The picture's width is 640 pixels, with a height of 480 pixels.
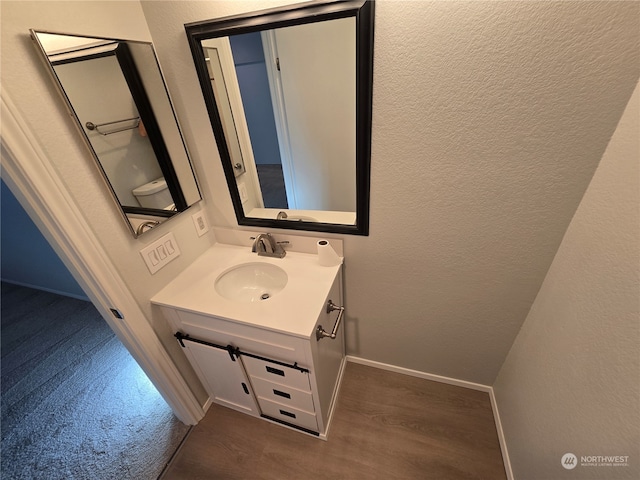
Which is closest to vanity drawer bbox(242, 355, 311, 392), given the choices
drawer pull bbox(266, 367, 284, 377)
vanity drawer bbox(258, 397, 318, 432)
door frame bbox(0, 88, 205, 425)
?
drawer pull bbox(266, 367, 284, 377)

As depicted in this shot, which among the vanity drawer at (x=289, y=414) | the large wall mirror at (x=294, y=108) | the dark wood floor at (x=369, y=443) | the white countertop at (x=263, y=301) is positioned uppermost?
the large wall mirror at (x=294, y=108)

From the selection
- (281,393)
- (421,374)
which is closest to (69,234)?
(281,393)

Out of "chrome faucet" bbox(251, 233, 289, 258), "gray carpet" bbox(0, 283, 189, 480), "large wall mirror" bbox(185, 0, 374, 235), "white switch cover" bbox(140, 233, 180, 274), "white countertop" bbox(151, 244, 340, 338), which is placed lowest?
"gray carpet" bbox(0, 283, 189, 480)

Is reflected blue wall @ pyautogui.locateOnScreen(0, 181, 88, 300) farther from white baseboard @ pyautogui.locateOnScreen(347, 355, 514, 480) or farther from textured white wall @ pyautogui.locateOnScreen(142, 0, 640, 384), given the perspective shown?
white baseboard @ pyautogui.locateOnScreen(347, 355, 514, 480)

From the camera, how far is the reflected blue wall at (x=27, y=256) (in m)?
2.38

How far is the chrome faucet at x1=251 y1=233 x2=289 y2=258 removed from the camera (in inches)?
52.6

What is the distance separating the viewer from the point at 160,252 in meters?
1.17

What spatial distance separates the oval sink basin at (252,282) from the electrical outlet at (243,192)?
0.35 metres

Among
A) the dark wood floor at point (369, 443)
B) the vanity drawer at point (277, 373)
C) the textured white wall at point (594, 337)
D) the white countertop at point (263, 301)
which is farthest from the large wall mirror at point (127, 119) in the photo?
the textured white wall at point (594, 337)

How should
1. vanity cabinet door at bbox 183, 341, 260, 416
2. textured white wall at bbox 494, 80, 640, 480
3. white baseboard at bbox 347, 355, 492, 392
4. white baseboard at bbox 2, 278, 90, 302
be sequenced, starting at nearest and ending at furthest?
textured white wall at bbox 494, 80, 640, 480 < vanity cabinet door at bbox 183, 341, 260, 416 < white baseboard at bbox 347, 355, 492, 392 < white baseboard at bbox 2, 278, 90, 302

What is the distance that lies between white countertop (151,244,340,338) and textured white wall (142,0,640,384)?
222 mm

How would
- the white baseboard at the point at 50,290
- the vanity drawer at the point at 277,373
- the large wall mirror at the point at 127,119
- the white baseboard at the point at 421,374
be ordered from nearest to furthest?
1. the large wall mirror at the point at 127,119
2. the vanity drawer at the point at 277,373
3. the white baseboard at the point at 421,374
4. the white baseboard at the point at 50,290

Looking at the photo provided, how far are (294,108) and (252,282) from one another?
89 cm

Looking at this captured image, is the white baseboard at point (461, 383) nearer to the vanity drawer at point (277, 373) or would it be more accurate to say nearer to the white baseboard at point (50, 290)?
the vanity drawer at point (277, 373)
